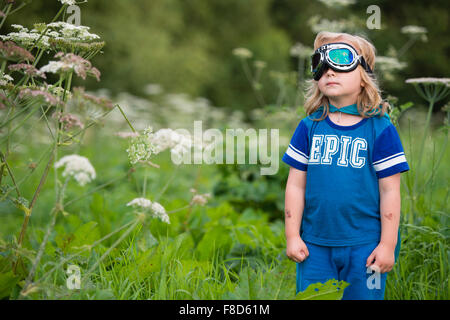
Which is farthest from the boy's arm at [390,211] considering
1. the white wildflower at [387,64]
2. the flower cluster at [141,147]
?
the white wildflower at [387,64]

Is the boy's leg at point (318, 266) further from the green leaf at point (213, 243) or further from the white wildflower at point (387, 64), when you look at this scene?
the white wildflower at point (387, 64)

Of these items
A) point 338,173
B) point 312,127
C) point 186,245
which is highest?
point 312,127

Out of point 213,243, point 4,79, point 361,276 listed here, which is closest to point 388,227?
point 361,276

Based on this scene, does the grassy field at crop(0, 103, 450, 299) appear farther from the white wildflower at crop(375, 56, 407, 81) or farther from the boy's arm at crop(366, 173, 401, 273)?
the white wildflower at crop(375, 56, 407, 81)

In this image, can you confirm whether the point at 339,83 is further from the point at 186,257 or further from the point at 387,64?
the point at 387,64

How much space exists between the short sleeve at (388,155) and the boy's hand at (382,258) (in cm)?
28

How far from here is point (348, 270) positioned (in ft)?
5.81

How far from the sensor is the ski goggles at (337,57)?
1801mm

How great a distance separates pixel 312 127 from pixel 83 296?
43.5 inches

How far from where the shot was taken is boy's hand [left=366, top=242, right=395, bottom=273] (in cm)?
171
